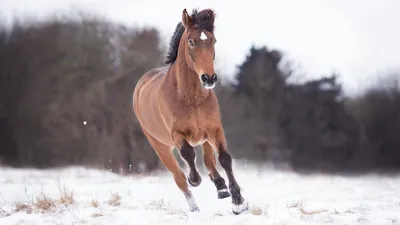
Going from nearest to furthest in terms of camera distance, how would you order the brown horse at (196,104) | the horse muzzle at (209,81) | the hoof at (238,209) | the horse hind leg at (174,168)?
the horse muzzle at (209,81)
the brown horse at (196,104)
the hoof at (238,209)
the horse hind leg at (174,168)

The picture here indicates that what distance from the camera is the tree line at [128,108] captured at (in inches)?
866

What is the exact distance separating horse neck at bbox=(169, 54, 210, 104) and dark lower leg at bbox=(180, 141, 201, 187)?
1.94 ft

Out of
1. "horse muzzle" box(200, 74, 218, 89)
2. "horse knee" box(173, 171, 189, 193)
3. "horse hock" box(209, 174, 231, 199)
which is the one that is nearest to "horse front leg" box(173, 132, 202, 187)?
"horse hock" box(209, 174, 231, 199)

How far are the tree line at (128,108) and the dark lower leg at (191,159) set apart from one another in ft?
50.4

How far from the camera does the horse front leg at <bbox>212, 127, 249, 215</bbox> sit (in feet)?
18.8

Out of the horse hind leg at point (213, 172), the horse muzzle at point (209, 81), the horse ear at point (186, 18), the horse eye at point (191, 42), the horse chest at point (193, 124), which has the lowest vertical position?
the horse hind leg at point (213, 172)

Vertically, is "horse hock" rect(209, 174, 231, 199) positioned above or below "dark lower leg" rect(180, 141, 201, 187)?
below

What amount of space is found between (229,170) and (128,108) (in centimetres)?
1663

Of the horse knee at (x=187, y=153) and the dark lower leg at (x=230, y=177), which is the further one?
the horse knee at (x=187, y=153)

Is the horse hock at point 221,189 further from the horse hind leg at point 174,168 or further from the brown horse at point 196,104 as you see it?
the horse hind leg at point 174,168

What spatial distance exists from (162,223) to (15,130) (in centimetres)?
1953

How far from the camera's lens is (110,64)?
72.5ft

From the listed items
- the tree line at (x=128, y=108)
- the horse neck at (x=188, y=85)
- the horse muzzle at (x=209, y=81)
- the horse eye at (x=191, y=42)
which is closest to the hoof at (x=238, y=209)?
the horse neck at (x=188, y=85)

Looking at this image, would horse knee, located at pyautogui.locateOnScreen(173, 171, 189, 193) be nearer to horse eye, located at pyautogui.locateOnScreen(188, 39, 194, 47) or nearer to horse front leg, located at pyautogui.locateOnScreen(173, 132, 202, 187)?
horse front leg, located at pyautogui.locateOnScreen(173, 132, 202, 187)
